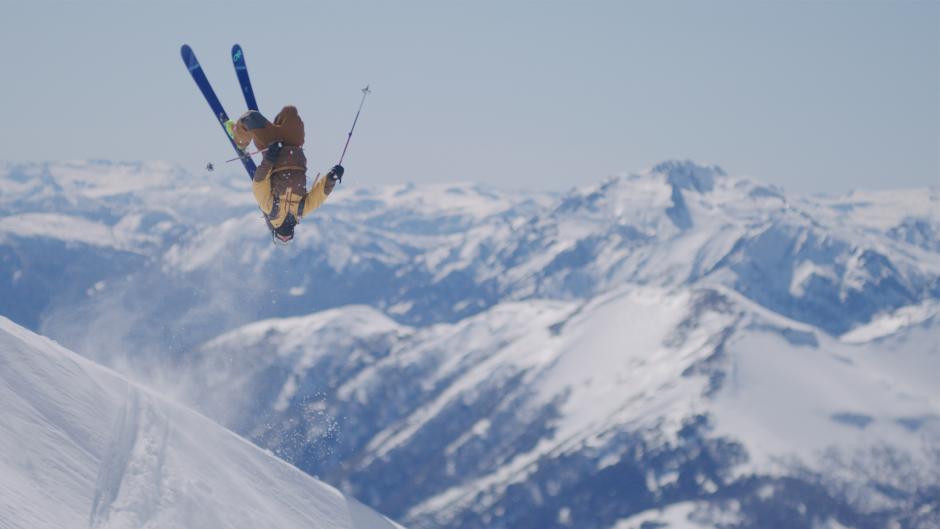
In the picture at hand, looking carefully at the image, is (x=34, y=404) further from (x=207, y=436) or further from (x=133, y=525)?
(x=207, y=436)

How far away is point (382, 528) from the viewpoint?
136 ft

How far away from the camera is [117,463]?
30.5m

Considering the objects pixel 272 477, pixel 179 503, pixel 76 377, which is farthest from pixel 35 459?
pixel 272 477

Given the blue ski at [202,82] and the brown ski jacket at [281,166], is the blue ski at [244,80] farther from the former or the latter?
the brown ski jacket at [281,166]

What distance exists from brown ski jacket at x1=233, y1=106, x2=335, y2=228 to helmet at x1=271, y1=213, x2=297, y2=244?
0.34 meters

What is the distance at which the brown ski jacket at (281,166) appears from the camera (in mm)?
25531

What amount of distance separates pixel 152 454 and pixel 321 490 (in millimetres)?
9678

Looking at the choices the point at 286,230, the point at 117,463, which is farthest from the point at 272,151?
the point at 117,463

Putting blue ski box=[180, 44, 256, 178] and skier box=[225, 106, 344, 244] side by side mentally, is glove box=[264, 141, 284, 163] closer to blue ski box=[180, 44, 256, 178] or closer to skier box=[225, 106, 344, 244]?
skier box=[225, 106, 344, 244]

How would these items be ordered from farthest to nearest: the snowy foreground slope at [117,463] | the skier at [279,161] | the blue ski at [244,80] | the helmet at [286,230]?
1. the blue ski at [244,80]
2. the helmet at [286,230]
3. the snowy foreground slope at [117,463]
4. the skier at [279,161]

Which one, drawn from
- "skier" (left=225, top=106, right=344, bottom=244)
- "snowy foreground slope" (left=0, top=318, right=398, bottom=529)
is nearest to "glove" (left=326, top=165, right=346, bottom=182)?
"skier" (left=225, top=106, right=344, bottom=244)

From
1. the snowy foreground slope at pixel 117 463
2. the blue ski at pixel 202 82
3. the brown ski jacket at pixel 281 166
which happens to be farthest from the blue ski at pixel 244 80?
the snowy foreground slope at pixel 117 463

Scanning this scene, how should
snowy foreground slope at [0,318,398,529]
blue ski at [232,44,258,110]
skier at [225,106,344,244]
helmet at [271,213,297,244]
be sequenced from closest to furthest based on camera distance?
skier at [225,106,344,244], snowy foreground slope at [0,318,398,529], helmet at [271,213,297,244], blue ski at [232,44,258,110]

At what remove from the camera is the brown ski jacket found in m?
25.5
